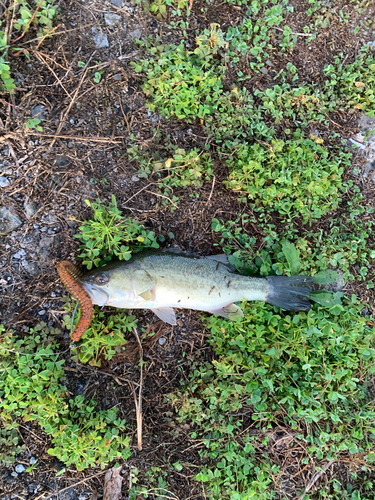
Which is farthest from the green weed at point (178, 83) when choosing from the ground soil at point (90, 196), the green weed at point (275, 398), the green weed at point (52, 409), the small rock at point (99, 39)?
the green weed at point (52, 409)

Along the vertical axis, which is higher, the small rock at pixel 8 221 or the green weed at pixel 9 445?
the small rock at pixel 8 221

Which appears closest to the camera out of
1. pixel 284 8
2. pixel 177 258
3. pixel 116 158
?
pixel 177 258

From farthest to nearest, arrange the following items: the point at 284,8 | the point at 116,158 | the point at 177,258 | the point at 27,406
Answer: the point at 284,8 < the point at 116,158 < the point at 177,258 < the point at 27,406

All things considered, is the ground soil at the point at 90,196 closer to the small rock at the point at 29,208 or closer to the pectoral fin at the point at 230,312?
the small rock at the point at 29,208

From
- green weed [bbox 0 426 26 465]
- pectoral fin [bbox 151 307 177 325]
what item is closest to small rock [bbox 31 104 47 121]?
pectoral fin [bbox 151 307 177 325]

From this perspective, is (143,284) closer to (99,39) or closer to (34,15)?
(99,39)

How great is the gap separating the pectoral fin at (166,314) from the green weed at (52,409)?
1.22 m

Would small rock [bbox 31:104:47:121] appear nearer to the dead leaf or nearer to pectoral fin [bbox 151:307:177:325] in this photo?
pectoral fin [bbox 151:307:177:325]

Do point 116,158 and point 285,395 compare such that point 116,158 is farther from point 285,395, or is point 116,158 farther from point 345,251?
point 285,395

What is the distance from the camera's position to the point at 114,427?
3.73 meters

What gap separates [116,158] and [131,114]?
0.62 metres

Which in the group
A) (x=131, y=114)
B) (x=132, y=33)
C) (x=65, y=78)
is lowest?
(x=131, y=114)

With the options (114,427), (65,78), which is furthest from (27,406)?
(65,78)

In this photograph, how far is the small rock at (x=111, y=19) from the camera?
4098 mm
